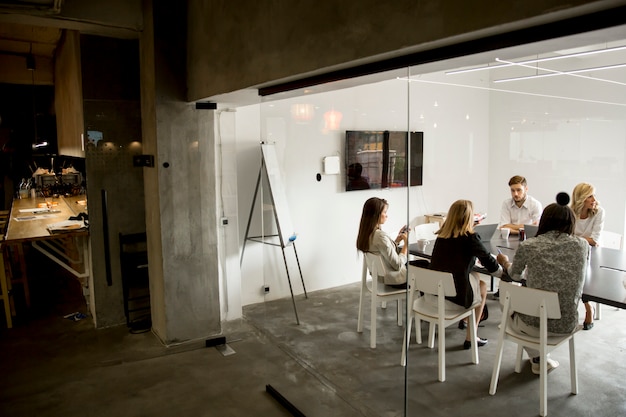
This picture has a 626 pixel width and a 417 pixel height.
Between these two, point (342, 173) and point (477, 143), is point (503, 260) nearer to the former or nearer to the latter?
point (477, 143)

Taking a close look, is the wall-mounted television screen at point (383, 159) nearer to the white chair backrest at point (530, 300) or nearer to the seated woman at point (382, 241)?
the seated woman at point (382, 241)

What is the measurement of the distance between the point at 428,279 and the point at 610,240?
147 centimetres

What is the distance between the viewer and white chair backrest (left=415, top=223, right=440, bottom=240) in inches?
146

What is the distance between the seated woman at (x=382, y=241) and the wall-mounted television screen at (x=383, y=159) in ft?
0.71

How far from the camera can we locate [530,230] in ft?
11.5

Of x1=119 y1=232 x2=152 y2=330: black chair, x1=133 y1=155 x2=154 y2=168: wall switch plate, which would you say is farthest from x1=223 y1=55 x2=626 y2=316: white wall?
x1=119 y1=232 x2=152 y2=330: black chair

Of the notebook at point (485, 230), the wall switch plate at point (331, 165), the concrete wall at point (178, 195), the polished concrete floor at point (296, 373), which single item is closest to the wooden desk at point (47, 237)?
the polished concrete floor at point (296, 373)

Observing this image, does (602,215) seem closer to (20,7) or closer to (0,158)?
(20,7)

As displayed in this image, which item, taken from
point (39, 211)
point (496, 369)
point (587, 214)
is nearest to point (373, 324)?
point (496, 369)

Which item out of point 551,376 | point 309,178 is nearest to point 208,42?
point 309,178

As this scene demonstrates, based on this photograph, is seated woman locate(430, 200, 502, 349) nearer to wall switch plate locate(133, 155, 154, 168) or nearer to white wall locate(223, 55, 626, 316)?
white wall locate(223, 55, 626, 316)

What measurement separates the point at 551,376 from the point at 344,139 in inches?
115

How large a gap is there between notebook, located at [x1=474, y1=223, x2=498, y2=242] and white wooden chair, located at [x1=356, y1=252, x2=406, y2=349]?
78cm

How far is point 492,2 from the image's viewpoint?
5.75ft
